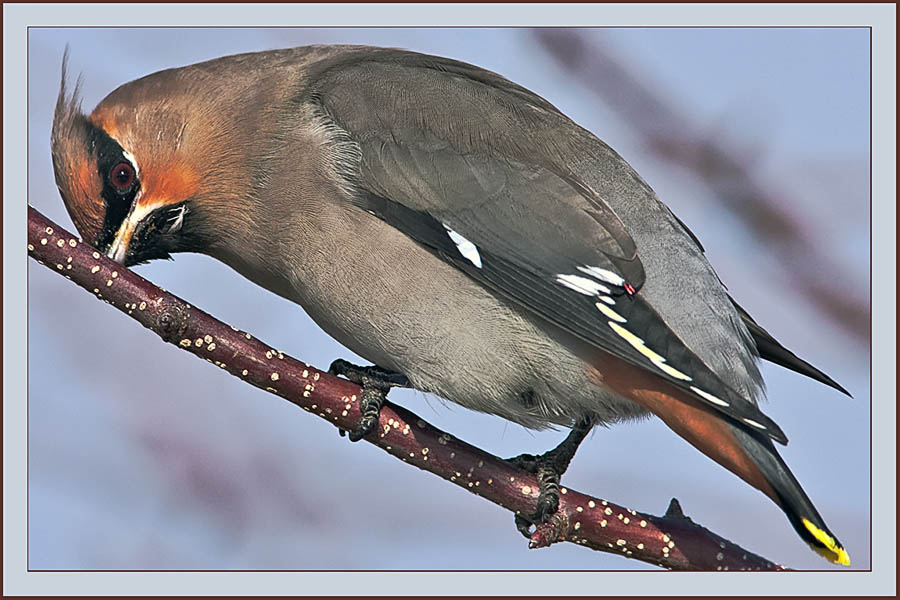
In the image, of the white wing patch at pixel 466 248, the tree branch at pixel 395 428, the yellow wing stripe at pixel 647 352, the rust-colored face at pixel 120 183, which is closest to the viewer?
the tree branch at pixel 395 428

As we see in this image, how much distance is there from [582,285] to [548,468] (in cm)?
64

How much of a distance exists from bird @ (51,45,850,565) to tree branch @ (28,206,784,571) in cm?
7

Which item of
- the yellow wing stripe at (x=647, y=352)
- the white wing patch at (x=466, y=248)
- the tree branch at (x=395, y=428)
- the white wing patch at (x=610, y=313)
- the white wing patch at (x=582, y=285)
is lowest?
the tree branch at (x=395, y=428)

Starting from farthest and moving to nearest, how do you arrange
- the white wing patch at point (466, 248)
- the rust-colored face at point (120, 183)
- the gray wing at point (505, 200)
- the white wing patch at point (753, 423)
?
the rust-colored face at point (120, 183) < the white wing patch at point (466, 248) < the gray wing at point (505, 200) < the white wing patch at point (753, 423)

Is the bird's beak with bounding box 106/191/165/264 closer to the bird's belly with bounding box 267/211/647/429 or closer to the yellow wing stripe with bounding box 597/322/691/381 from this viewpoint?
the bird's belly with bounding box 267/211/647/429

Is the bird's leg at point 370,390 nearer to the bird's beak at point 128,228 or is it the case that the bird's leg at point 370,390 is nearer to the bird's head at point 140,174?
the bird's head at point 140,174

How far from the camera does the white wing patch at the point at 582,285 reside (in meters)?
3.50

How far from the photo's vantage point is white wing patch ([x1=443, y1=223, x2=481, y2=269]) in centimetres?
359

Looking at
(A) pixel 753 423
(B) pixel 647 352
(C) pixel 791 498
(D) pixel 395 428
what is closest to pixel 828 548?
(C) pixel 791 498

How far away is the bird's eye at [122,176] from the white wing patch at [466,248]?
109 centimetres

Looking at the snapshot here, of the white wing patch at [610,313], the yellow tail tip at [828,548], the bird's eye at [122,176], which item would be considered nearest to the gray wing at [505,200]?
the white wing patch at [610,313]

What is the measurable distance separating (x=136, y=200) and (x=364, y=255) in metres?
0.82

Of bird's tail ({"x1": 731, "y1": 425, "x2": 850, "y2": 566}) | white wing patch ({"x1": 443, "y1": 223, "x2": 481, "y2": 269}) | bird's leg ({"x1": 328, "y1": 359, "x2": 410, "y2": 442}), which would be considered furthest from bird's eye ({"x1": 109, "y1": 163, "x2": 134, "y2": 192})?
bird's tail ({"x1": 731, "y1": 425, "x2": 850, "y2": 566})

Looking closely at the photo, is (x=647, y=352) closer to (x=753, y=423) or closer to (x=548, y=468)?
(x=753, y=423)
